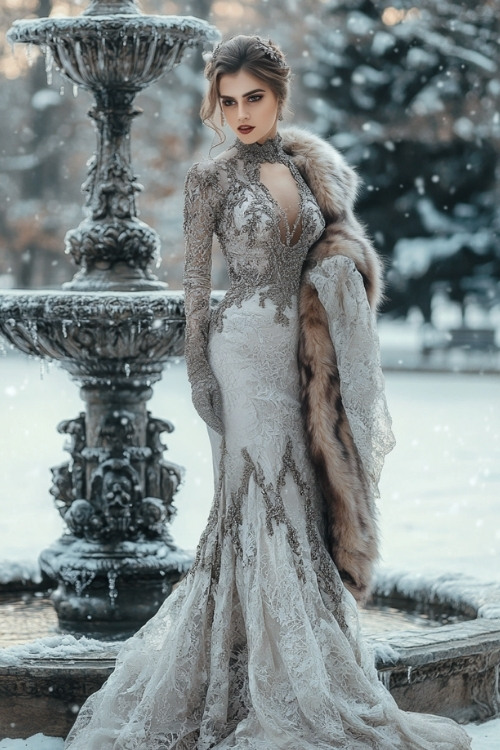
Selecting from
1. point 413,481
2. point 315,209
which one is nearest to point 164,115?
point 413,481

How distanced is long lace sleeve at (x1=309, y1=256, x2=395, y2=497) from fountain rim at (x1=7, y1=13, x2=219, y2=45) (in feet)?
6.14

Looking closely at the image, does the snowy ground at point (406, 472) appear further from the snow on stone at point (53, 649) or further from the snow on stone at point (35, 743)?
the snow on stone at point (53, 649)

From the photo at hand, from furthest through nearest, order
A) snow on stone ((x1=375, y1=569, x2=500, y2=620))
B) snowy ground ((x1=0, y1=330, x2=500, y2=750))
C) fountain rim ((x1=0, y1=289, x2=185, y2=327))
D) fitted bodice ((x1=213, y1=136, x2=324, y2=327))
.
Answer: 1. snowy ground ((x1=0, y1=330, x2=500, y2=750))
2. snow on stone ((x1=375, y1=569, x2=500, y2=620))
3. fountain rim ((x1=0, y1=289, x2=185, y2=327))
4. fitted bodice ((x1=213, y1=136, x2=324, y2=327))

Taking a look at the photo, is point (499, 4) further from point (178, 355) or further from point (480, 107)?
point (178, 355)

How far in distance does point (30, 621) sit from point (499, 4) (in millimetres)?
17032

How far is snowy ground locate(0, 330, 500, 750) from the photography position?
7.96 metres

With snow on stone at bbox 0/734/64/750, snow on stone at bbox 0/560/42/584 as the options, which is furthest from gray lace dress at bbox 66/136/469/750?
snow on stone at bbox 0/560/42/584

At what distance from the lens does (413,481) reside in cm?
1128

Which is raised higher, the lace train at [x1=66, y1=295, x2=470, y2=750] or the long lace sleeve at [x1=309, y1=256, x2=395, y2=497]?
the long lace sleeve at [x1=309, y1=256, x2=395, y2=497]

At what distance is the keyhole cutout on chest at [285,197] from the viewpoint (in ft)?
11.9

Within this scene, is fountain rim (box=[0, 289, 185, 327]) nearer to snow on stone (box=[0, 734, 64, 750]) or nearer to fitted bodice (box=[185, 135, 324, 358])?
fitted bodice (box=[185, 135, 324, 358])

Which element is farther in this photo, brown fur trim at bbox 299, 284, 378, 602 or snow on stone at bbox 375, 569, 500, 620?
snow on stone at bbox 375, 569, 500, 620

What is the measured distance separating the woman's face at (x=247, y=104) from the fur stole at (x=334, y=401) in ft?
0.58

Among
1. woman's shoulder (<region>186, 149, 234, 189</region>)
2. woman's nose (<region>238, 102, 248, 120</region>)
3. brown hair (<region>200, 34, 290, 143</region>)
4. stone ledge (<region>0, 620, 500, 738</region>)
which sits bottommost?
stone ledge (<region>0, 620, 500, 738</region>)
